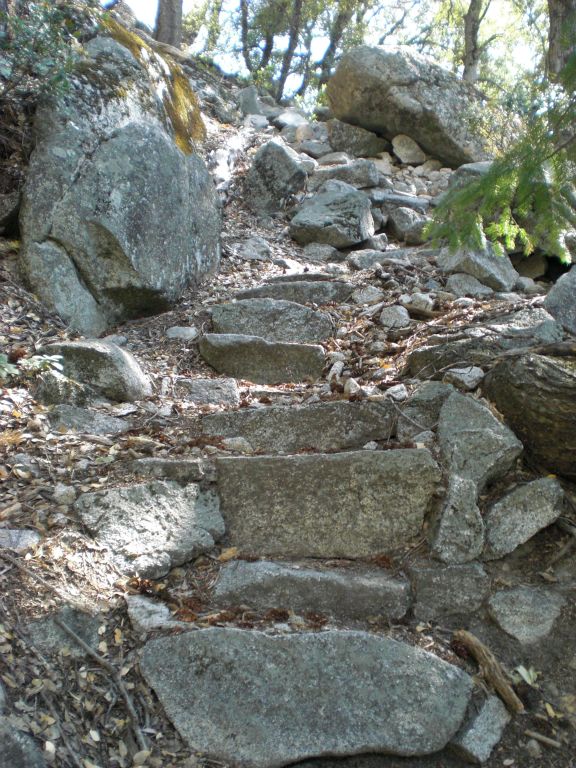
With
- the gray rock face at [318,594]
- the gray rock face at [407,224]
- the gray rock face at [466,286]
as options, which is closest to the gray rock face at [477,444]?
the gray rock face at [318,594]

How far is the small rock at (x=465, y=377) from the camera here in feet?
11.7

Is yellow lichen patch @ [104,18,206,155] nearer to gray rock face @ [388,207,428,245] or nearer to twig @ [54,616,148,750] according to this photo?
gray rock face @ [388,207,428,245]

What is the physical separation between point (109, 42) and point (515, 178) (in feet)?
12.3

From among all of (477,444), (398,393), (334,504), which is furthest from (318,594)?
(398,393)

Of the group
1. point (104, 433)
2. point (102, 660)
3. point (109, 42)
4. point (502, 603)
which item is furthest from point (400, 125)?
point (102, 660)

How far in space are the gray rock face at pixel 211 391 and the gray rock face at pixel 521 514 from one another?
5.51ft

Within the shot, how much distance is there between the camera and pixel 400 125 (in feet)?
31.1

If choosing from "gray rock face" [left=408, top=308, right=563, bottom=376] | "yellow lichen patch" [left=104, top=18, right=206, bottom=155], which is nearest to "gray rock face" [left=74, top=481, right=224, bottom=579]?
"gray rock face" [left=408, top=308, right=563, bottom=376]

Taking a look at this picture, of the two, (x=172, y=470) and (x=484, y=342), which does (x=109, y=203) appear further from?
(x=484, y=342)

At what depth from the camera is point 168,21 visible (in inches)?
436

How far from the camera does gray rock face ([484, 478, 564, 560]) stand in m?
2.95

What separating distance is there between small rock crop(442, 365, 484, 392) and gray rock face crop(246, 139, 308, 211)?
4.60 metres

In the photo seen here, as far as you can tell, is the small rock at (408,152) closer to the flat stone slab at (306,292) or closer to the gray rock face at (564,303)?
the flat stone slab at (306,292)

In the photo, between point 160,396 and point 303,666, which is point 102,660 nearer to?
point 303,666
